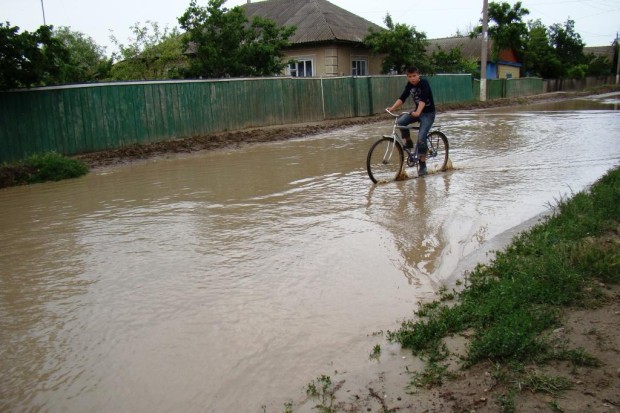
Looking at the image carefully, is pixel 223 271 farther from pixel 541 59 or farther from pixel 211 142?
pixel 541 59

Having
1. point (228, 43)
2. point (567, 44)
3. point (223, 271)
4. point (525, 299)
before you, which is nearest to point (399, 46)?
point (228, 43)

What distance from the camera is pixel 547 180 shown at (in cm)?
902

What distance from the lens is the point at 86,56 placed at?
99.5 ft

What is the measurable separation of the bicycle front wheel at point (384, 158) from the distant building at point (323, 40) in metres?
20.6

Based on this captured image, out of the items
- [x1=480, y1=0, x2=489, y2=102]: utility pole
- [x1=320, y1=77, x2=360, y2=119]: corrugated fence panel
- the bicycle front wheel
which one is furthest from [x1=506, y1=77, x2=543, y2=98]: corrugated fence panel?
the bicycle front wheel

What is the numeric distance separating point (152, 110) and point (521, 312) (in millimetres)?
13355

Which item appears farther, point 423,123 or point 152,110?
point 152,110

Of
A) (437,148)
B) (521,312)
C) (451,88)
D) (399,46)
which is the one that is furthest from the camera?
(451,88)

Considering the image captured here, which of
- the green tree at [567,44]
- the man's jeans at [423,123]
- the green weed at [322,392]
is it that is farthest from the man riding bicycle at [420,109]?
the green tree at [567,44]

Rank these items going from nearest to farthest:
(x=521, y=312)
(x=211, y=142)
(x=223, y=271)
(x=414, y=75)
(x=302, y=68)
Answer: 1. (x=521, y=312)
2. (x=223, y=271)
3. (x=414, y=75)
4. (x=211, y=142)
5. (x=302, y=68)

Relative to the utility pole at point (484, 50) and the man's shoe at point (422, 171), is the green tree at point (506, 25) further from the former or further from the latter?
Answer: the man's shoe at point (422, 171)

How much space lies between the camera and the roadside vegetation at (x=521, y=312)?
10.0 ft

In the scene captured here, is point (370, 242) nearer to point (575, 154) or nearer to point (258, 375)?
point (258, 375)

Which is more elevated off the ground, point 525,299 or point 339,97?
point 339,97
